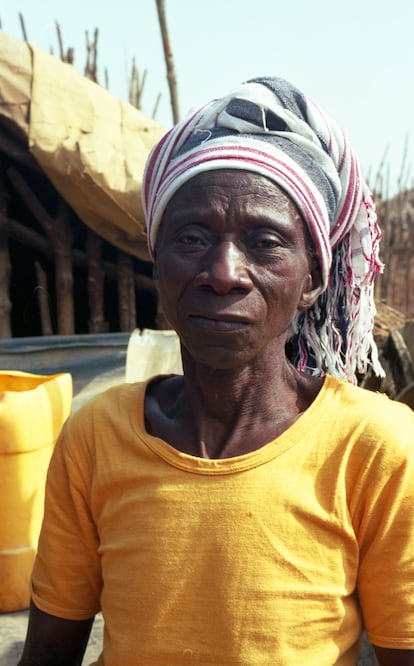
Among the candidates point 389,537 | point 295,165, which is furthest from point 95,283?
point 389,537

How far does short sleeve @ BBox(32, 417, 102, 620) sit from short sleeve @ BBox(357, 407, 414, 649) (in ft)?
1.53

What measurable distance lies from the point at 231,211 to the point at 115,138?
9.36ft

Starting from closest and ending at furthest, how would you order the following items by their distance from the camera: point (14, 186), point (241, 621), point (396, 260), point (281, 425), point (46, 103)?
1. point (241, 621)
2. point (281, 425)
3. point (46, 103)
4. point (14, 186)
5. point (396, 260)

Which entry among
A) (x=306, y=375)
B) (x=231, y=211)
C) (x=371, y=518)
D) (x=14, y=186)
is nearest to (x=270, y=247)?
(x=231, y=211)

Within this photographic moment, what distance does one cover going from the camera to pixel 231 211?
1.05 m

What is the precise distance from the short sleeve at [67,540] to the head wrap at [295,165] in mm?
393

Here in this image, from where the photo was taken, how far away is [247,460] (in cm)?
107

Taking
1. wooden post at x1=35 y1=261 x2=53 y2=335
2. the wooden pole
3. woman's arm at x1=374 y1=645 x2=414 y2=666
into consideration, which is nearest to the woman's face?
woman's arm at x1=374 y1=645 x2=414 y2=666

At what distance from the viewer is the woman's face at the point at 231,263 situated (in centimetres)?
105

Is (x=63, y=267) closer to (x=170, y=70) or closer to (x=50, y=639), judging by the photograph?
(x=170, y=70)

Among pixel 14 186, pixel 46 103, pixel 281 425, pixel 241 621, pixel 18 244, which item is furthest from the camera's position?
pixel 18 244

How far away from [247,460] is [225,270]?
0.29 meters

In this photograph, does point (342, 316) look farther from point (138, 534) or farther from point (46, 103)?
point (46, 103)

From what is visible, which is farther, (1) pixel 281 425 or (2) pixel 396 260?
(2) pixel 396 260
